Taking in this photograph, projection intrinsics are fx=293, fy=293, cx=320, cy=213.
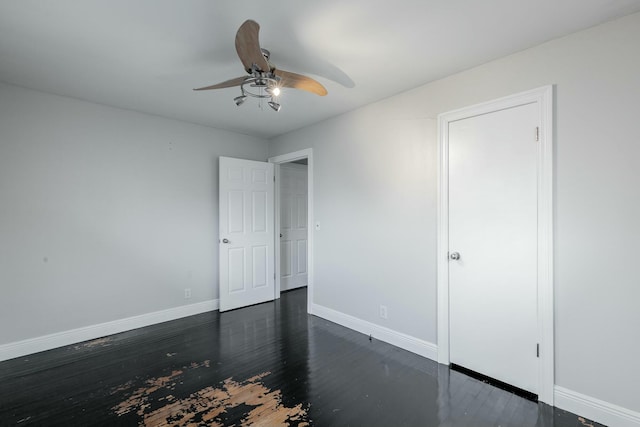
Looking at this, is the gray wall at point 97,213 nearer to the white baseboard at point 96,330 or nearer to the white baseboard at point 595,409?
the white baseboard at point 96,330

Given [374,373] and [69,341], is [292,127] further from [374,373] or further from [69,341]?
[69,341]

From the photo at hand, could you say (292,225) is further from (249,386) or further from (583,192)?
(583,192)

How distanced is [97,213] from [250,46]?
2.67 meters

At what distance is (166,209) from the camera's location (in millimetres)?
3623

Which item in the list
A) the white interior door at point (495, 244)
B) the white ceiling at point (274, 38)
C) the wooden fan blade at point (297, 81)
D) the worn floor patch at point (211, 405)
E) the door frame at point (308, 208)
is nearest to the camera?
the white ceiling at point (274, 38)

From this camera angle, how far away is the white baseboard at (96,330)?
2699 mm

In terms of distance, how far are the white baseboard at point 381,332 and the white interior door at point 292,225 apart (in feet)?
4.49

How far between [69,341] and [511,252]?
4151mm

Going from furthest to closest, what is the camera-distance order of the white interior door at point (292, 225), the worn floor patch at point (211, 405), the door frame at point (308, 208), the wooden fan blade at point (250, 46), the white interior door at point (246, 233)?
the white interior door at point (292, 225), the white interior door at point (246, 233), the door frame at point (308, 208), the worn floor patch at point (211, 405), the wooden fan blade at point (250, 46)

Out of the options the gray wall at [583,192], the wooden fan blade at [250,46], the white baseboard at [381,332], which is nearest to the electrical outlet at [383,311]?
the white baseboard at [381,332]

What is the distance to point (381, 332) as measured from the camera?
3.02 meters

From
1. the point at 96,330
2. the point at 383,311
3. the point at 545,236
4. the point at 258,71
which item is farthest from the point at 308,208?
the point at 96,330

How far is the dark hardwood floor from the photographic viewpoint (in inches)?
73.4

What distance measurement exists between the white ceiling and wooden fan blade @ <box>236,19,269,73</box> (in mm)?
248
